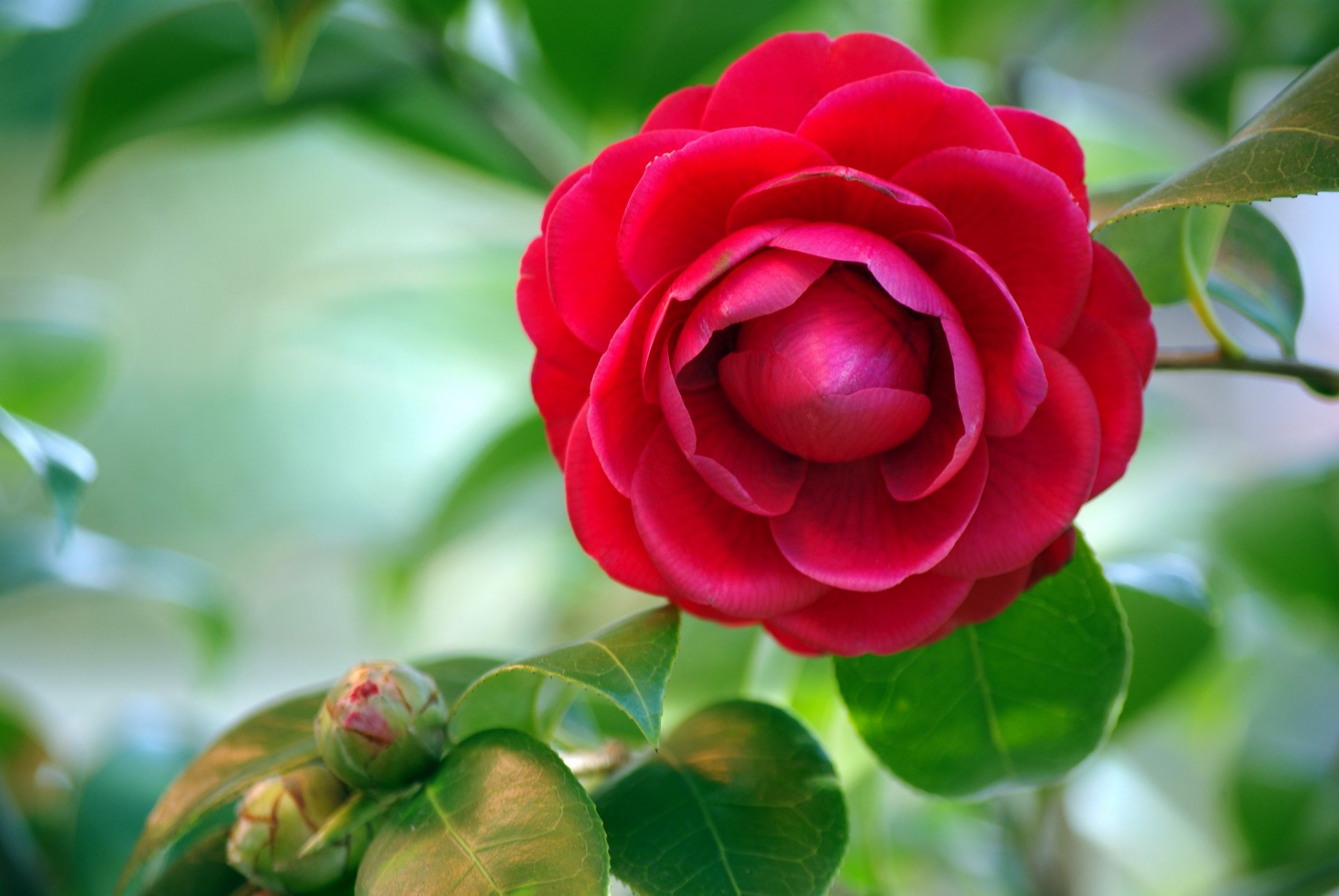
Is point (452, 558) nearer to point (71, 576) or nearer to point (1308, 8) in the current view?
point (71, 576)

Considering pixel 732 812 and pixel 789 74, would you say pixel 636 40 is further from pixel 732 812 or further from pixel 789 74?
pixel 732 812

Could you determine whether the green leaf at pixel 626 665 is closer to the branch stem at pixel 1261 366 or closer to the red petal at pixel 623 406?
the red petal at pixel 623 406

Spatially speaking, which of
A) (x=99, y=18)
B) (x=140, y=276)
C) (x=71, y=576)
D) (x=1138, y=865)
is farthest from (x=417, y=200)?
(x=1138, y=865)

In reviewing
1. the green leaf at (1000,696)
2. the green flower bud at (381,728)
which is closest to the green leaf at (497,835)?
the green flower bud at (381,728)

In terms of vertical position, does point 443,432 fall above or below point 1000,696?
below

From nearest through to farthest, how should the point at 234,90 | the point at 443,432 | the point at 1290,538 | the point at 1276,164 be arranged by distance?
the point at 1276,164 → the point at 234,90 → the point at 1290,538 → the point at 443,432

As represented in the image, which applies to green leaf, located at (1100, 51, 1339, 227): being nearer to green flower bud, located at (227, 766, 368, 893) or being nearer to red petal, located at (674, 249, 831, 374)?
red petal, located at (674, 249, 831, 374)

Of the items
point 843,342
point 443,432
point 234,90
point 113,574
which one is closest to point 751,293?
point 843,342
